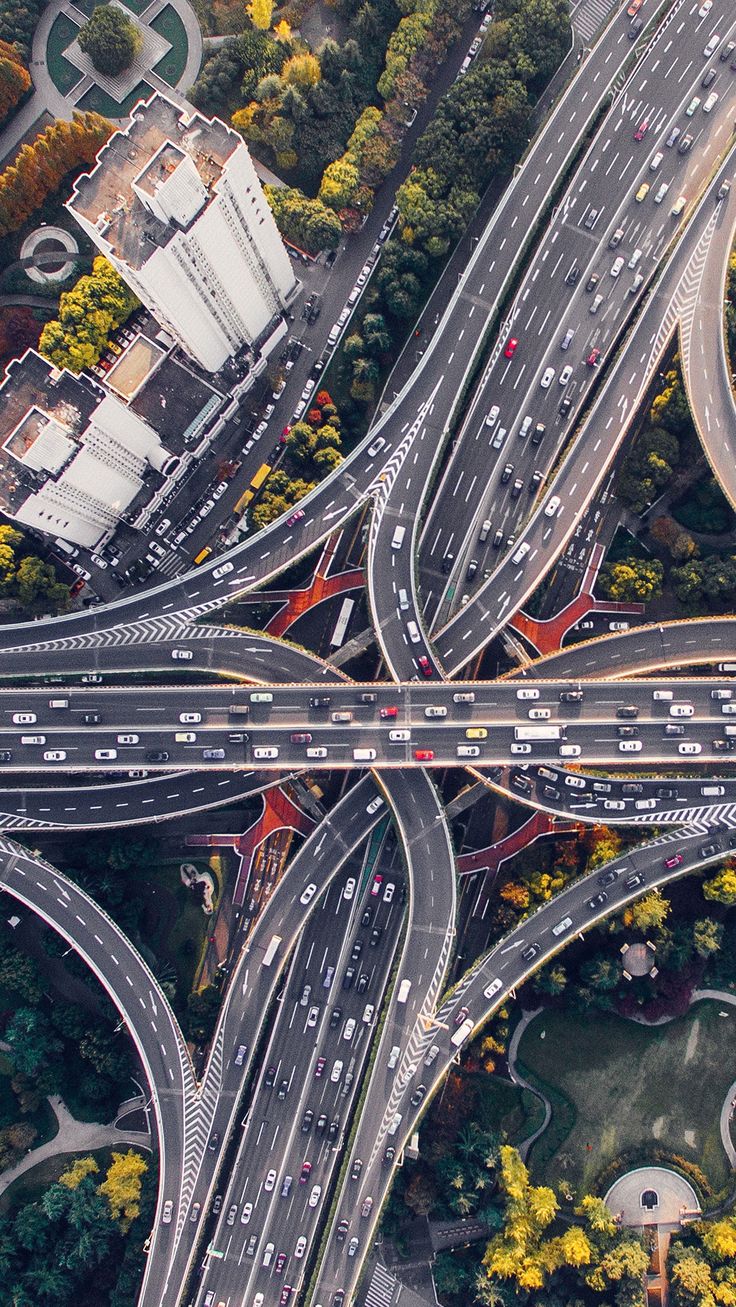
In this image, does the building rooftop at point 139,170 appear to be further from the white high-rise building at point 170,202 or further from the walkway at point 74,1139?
the walkway at point 74,1139

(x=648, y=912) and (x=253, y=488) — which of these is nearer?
(x=648, y=912)

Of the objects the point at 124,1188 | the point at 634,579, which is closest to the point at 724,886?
the point at 634,579

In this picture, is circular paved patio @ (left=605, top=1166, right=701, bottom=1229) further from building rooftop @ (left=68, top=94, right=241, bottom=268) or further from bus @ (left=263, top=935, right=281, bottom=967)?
building rooftop @ (left=68, top=94, right=241, bottom=268)

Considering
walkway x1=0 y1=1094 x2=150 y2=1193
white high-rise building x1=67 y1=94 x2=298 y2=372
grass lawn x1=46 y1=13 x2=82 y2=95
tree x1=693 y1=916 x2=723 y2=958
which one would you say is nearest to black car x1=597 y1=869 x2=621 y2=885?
tree x1=693 y1=916 x2=723 y2=958

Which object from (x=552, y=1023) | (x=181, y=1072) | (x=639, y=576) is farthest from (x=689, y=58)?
(x=181, y=1072)

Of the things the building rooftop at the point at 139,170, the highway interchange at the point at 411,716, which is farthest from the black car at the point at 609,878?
the building rooftop at the point at 139,170

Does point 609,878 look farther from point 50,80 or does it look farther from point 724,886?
point 50,80
